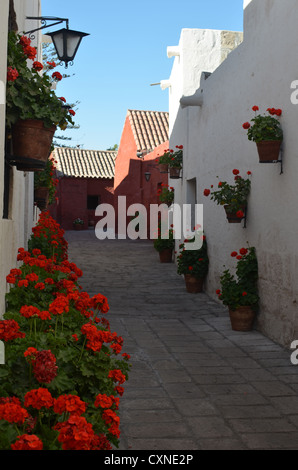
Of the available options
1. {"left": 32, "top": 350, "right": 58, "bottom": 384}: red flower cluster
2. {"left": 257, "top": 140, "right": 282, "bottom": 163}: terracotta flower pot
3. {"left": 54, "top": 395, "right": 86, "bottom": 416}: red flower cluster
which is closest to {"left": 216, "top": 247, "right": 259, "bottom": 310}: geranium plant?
{"left": 257, "top": 140, "right": 282, "bottom": 163}: terracotta flower pot

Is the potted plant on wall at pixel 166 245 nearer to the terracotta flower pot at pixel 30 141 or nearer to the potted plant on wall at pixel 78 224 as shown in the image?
the terracotta flower pot at pixel 30 141

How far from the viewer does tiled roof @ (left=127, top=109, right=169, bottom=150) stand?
20.7 meters

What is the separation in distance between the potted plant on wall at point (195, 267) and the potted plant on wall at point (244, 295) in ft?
8.39

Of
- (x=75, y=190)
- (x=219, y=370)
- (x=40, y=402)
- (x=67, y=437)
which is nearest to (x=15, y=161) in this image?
(x=40, y=402)

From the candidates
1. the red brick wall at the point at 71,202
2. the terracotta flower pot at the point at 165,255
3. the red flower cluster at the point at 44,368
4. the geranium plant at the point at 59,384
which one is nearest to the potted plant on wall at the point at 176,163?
the terracotta flower pot at the point at 165,255

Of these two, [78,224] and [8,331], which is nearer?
[8,331]

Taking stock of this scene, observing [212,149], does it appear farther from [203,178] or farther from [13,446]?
[13,446]

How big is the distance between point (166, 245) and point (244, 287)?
6516mm

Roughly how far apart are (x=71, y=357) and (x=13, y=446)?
3.04ft

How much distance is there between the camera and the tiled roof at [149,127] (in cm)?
2067

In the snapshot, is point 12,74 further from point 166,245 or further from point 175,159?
point 166,245

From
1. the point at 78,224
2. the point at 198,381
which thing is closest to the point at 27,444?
the point at 198,381

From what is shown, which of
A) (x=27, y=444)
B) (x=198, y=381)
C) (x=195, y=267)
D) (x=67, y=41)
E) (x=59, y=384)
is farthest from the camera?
(x=195, y=267)

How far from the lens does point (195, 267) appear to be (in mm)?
9297
